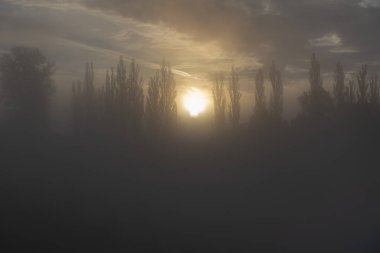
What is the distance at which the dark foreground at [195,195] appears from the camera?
1903 centimetres

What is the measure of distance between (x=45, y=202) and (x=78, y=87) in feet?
148

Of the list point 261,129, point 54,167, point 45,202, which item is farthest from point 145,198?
point 261,129

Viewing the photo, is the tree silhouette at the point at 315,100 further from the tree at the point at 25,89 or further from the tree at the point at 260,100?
the tree at the point at 25,89

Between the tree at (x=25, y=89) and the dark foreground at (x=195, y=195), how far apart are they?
271 inches

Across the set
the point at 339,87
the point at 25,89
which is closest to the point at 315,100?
the point at 339,87

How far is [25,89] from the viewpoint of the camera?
4644 centimetres

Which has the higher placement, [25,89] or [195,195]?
[25,89]

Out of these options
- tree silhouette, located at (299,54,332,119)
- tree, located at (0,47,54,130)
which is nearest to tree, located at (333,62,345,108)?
tree silhouette, located at (299,54,332,119)

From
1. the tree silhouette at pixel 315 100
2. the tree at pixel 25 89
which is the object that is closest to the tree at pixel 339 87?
the tree silhouette at pixel 315 100

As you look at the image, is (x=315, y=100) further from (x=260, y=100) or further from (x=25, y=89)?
(x=25, y=89)

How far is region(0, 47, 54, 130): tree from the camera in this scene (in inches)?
1809

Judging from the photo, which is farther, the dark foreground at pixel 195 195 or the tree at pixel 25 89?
the tree at pixel 25 89

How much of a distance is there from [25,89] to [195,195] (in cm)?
2960

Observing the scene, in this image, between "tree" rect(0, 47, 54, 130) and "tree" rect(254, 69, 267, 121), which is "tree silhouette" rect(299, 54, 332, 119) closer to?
"tree" rect(254, 69, 267, 121)
